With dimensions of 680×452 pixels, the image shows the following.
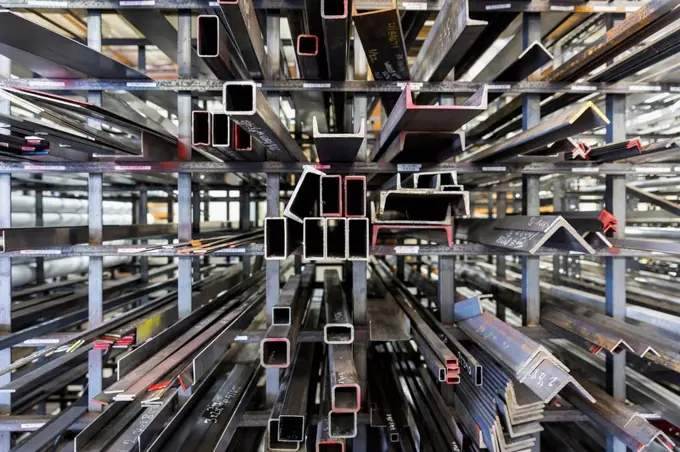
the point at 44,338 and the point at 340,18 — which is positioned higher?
the point at 340,18

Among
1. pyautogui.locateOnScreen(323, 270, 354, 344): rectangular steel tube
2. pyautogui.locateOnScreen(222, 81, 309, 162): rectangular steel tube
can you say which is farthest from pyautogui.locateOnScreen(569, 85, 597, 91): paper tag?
pyautogui.locateOnScreen(323, 270, 354, 344): rectangular steel tube

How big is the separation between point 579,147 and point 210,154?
7.17ft

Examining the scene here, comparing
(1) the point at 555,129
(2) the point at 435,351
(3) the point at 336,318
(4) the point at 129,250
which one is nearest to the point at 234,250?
(4) the point at 129,250

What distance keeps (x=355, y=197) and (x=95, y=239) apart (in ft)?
5.58

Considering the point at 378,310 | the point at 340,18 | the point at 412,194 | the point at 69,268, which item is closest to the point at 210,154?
the point at 340,18

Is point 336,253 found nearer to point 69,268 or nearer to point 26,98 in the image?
point 26,98

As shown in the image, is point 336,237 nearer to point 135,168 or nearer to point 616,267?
point 135,168

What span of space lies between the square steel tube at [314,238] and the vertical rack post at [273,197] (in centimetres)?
52

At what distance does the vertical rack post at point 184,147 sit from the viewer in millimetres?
1792

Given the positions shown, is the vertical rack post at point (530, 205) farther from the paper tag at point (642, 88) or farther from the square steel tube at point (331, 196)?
the square steel tube at point (331, 196)

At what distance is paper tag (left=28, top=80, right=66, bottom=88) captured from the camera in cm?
175

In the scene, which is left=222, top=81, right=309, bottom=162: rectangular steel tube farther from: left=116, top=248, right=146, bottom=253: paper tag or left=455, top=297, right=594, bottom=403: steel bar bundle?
left=455, top=297, right=594, bottom=403: steel bar bundle

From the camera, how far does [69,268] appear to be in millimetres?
3365

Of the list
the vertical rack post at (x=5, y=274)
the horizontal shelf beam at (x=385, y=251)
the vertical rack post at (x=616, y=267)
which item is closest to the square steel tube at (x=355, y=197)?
the horizontal shelf beam at (x=385, y=251)
